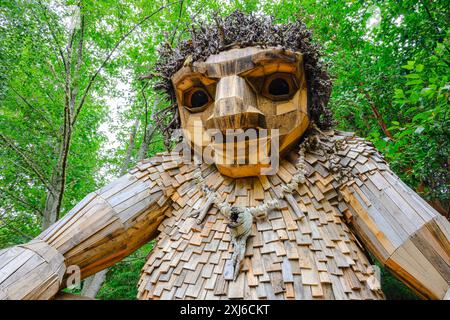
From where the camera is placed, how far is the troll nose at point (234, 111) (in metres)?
1.23

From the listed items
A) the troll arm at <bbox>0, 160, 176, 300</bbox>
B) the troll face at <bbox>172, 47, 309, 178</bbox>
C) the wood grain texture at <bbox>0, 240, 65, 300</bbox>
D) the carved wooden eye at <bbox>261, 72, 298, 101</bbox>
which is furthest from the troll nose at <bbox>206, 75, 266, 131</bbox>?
the wood grain texture at <bbox>0, 240, 65, 300</bbox>

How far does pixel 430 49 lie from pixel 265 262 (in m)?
2.24

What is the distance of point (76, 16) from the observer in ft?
8.70

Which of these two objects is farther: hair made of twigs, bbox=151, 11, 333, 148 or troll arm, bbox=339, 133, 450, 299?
hair made of twigs, bbox=151, 11, 333, 148

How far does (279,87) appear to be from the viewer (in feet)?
4.66

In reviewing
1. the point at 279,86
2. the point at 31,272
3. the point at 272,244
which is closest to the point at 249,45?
the point at 279,86

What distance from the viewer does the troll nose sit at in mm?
1226

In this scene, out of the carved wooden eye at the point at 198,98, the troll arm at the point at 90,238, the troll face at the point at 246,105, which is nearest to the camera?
the troll arm at the point at 90,238

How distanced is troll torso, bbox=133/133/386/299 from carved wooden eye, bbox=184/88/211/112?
1.08 ft

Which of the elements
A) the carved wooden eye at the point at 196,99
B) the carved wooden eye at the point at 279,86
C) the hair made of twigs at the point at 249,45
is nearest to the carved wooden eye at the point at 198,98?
the carved wooden eye at the point at 196,99

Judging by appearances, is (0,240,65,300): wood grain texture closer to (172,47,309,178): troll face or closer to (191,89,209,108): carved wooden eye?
(172,47,309,178): troll face

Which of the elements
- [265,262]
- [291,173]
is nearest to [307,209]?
[291,173]

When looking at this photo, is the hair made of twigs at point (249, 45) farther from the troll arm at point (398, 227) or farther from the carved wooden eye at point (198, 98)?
the troll arm at point (398, 227)

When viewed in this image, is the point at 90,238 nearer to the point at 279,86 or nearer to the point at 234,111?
the point at 234,111
